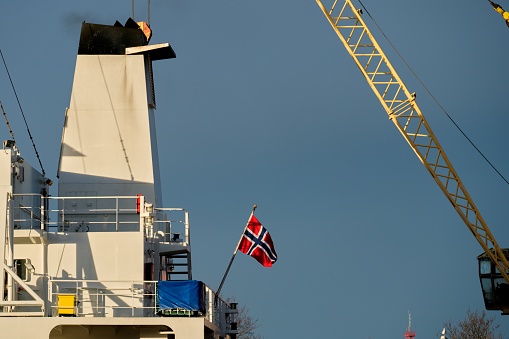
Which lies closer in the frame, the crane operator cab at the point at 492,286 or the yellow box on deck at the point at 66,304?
the yellow box on deck at the point at 66,304

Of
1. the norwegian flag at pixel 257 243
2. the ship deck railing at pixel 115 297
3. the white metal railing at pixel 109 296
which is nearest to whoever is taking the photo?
the ship deck railing at pixel 115 297

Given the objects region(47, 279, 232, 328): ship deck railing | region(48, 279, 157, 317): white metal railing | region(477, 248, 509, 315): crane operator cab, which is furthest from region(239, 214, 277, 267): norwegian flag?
region(477, 248, 509, 315): crane operator cab

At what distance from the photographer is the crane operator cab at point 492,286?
63.2 meters

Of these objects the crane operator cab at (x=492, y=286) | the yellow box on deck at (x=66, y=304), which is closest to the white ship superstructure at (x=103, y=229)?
the yellow box on deck at (x=66, y=304)

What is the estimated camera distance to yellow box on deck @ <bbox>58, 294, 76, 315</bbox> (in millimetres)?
37938

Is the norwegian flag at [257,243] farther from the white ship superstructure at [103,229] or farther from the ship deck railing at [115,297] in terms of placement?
the ship deck railing at [115,297]

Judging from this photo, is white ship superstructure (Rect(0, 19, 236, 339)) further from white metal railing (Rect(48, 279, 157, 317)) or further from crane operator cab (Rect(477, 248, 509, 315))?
crane operator cab (Rect(477, 248, 509, 315))

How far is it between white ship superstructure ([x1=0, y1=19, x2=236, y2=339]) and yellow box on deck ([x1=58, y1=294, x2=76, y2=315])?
3 centimetres

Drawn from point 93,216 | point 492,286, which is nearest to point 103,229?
point 93,216

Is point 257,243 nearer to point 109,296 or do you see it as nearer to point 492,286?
point 109,296

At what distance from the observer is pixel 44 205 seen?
44.7 m

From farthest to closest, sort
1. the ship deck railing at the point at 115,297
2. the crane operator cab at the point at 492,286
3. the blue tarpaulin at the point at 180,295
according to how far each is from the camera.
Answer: the crane operator cab at the point at 492,286 → the ship deck railing at the point at 115,297 → the blue tarpaulin at the point at 180,295

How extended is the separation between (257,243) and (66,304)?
436 inches

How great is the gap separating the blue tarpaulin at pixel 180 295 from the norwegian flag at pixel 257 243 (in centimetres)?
844
